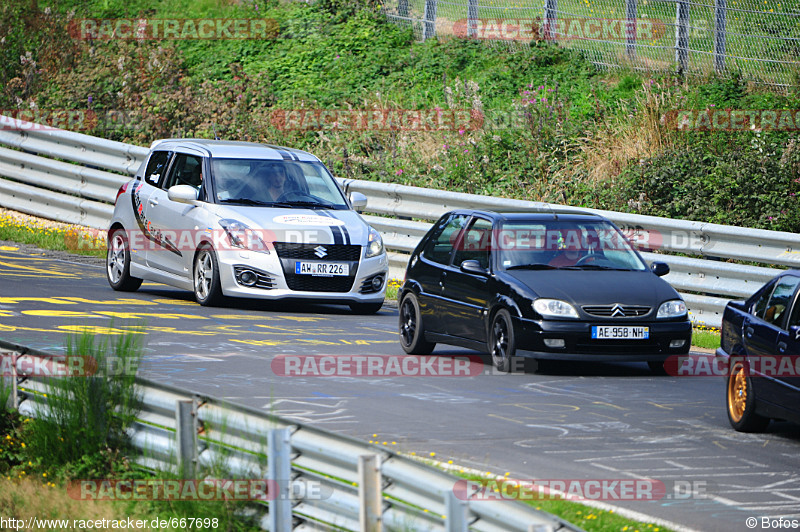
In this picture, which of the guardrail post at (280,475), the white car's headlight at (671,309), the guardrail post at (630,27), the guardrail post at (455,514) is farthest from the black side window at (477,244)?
the guardrail post at (630,27)

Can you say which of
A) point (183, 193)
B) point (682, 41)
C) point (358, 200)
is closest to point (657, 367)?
point (358, 200)

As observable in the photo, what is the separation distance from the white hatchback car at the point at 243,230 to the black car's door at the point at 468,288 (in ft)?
10.3

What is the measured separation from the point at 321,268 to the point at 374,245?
0.87 m

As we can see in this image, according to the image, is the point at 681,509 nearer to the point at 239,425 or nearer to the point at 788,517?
the point at 788,517

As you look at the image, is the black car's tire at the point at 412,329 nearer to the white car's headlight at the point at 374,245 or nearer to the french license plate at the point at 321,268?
the french license plate at the point at 321,268

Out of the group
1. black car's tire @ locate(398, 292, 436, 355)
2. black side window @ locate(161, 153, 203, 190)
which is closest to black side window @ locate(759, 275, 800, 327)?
black car's tire @ locate(398, 292, 436, 355)

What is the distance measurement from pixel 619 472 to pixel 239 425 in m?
2.69

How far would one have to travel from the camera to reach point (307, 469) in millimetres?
6594

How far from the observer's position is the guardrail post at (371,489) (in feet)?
20.0

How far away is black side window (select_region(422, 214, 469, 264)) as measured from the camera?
14258mm

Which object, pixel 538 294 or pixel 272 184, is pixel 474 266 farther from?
pixel 272 184

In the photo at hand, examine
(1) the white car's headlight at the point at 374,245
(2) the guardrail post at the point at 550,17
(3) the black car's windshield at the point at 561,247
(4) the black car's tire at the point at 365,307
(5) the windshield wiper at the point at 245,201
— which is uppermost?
(2) the guardrail post at the point at 550,17

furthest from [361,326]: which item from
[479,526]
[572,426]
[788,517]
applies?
[479,526]

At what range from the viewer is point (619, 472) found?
27.8 ft
